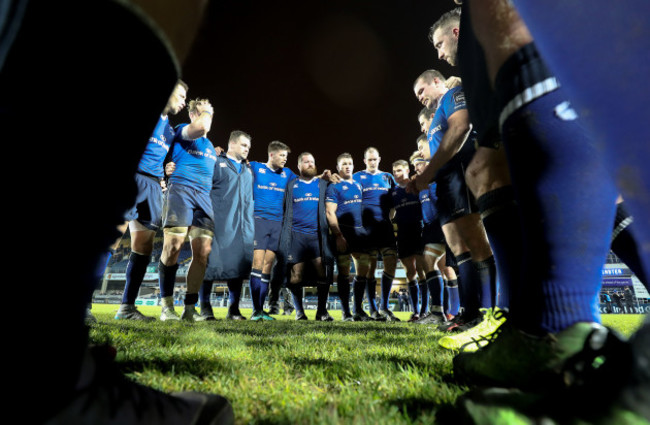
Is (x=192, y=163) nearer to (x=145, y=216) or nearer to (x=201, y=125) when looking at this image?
(x=201, y=125)

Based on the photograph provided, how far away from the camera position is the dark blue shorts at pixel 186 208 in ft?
14.0

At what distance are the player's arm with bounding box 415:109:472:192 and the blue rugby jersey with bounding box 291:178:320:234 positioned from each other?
3919 millimetres

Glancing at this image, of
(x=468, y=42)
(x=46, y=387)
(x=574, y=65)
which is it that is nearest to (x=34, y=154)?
(x=46, y=387)

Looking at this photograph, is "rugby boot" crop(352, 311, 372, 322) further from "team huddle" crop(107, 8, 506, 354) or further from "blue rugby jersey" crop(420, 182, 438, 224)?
"blue rugby jersey" crop(420, 182, 438, 224)

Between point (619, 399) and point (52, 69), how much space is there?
0.92m

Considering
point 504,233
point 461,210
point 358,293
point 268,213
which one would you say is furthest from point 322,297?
point 504,233

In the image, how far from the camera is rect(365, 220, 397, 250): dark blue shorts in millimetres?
6301

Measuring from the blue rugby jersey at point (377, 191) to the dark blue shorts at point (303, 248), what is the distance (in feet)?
4.28

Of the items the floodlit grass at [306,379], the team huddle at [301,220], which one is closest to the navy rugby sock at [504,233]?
the floodlit grass at [306,379]

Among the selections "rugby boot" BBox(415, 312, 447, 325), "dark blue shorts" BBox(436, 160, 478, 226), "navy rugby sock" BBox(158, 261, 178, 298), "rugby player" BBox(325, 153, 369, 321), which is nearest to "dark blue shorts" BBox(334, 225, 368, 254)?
"rugby player" BBox(325, 153, 369, 321)

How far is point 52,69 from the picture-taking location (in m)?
0.45

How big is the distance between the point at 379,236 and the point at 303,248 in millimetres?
1486

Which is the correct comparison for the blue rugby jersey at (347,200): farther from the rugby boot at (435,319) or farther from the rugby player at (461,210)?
the rugby player at (461,210)

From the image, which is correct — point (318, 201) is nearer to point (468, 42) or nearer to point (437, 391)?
point (468, 42)
